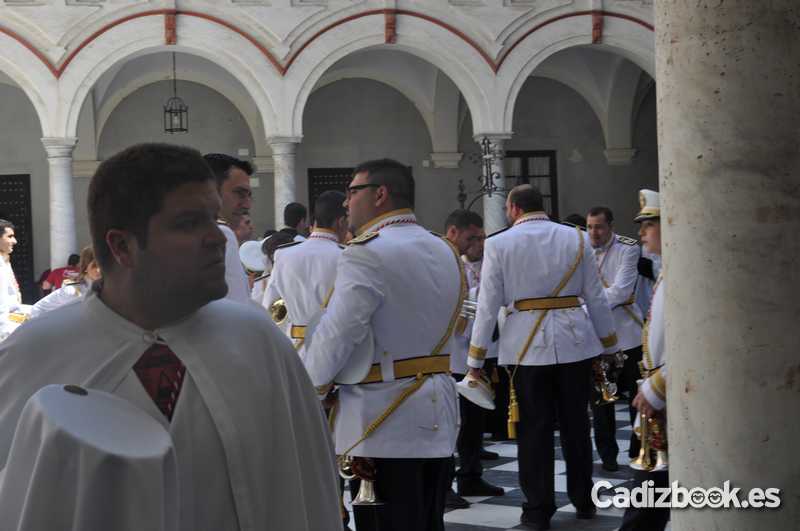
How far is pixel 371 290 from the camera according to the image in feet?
14.6

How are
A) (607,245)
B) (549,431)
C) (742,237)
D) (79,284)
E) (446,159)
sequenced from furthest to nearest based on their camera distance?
(446,159)
(607,245)
(79,284)
(549,431)
(742,237)

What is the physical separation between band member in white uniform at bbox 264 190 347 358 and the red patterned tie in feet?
14.0

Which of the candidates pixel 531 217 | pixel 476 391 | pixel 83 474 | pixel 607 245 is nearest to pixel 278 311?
pixel 476 391

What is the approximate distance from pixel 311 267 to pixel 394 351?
6.54 feet

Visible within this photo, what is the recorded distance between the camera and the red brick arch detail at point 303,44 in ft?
56.2

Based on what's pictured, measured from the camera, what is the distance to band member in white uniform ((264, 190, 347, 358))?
254 inches

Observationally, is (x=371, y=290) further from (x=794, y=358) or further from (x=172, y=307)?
(x=172, y=307)

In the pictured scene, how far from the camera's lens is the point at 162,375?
2041mm

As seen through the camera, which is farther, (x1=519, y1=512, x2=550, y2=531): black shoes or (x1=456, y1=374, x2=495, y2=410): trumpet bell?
(x1=456, y1=374, x2=495, y2=410): trumpet bell

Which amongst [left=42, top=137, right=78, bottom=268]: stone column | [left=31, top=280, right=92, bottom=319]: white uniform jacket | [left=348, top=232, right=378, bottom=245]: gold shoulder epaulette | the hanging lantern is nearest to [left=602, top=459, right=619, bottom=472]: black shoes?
[left=31, top=280, right=92, bottom=319]: white uniform jacket

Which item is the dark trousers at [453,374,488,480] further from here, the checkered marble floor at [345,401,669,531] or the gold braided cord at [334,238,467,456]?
the gold braided cord at [334,238,467,456]

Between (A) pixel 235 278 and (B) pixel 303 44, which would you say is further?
A: (B) pixel 303 44

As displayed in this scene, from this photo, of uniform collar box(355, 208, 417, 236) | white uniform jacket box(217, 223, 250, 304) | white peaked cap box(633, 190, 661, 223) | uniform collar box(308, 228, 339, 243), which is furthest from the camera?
uniform collar box(308, 228, 339, 243)

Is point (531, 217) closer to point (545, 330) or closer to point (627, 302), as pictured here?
point (545, 330)
